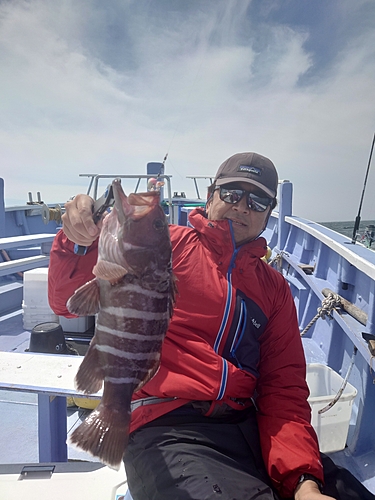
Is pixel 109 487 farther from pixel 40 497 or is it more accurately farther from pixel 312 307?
pixel 312 307

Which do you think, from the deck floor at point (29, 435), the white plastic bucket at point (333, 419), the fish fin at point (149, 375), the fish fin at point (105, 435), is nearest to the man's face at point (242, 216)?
the fish fin at point (149, 375)

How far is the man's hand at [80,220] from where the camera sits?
1.68 metres

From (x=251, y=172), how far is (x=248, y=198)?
0.20 metres

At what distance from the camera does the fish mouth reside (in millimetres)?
1583

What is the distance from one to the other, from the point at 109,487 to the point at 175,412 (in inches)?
28.6

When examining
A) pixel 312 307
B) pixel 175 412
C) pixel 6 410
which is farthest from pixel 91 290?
pixel 312 307

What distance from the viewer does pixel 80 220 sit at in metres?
1.68

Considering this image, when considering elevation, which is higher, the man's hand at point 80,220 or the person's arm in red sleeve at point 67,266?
the man's hand at point 80,220

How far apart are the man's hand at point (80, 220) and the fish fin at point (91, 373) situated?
1.83 feet

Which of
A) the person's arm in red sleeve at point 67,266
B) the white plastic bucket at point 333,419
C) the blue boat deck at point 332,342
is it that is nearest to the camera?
the person's arm in red sleeve at point 67,266

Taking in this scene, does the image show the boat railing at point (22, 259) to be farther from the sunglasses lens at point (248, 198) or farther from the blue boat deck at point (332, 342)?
the sunglasses lens at point (248, 198)

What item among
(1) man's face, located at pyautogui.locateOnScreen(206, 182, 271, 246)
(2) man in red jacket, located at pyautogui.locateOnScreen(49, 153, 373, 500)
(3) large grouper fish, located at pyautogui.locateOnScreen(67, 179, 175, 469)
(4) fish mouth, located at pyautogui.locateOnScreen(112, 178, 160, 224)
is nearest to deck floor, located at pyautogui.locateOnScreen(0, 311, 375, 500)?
(2) man in red jacket, located at pyautogui.locateOnScreen(49, 153, 373, 500)

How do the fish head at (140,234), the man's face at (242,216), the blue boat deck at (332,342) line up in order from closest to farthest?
the fish head at (140,234) < the man's face at (242,216) < the blue boat deck at (332,342)

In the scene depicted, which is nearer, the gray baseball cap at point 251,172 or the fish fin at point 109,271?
the fish fin at point 109,271
